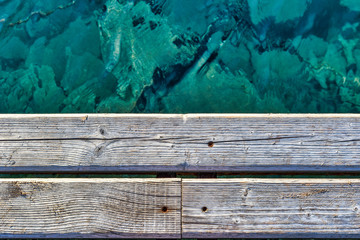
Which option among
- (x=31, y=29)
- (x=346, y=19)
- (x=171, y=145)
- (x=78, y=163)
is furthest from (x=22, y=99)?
(x=346, y=19)

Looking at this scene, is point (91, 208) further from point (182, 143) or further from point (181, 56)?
point (181, 56)

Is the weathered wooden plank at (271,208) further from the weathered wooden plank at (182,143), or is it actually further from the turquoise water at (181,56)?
the turquoise water at (181,56)

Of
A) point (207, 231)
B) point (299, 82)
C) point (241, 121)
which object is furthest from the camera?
point (299, 82)

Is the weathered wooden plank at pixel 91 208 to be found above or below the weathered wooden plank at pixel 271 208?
below

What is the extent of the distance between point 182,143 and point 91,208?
2.06 feet

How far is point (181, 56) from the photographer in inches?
79.0

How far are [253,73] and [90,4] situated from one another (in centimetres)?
132

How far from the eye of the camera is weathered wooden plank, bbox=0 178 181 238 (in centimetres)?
152

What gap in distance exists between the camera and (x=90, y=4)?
2053mm

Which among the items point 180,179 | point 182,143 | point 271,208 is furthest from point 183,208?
point 271,208

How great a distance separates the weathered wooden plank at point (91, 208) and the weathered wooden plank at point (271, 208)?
0.11 meters

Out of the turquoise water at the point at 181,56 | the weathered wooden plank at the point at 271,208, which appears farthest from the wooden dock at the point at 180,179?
the turquoise water at the point at 181,56

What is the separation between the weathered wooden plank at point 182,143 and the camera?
159 centimetres

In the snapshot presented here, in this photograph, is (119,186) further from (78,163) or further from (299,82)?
(299,82)
